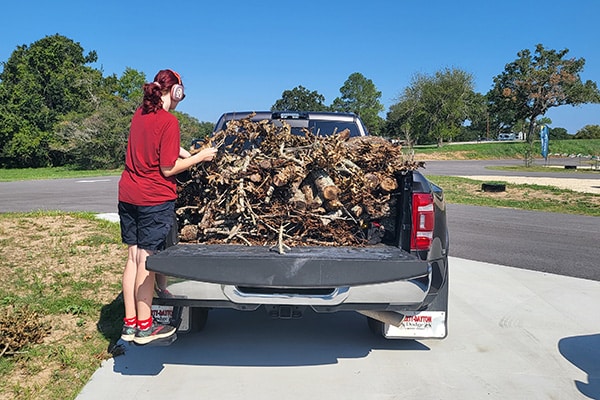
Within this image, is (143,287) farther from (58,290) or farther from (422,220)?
(58,290)

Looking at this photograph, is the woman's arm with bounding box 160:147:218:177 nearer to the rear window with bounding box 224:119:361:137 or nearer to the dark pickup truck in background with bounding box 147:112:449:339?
the dark pickup truck in background with bounding box 147:112:449:339

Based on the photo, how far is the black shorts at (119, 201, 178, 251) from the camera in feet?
10.6

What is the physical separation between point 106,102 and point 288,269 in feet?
139

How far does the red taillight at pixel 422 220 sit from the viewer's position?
126 inches

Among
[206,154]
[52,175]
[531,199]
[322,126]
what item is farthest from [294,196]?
[52,175]

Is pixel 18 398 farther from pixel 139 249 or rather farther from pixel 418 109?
pixel 418 109

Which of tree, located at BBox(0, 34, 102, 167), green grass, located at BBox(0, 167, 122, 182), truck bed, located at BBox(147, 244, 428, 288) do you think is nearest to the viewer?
truck bed, located at BBox(147, 244, 428, 288)

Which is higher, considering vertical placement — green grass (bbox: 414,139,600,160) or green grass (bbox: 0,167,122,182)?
green grass (bbox: 414,139,600,160)

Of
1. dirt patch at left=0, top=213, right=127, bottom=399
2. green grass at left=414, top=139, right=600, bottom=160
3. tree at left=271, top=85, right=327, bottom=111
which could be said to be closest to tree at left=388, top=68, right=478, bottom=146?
green grass at left=414, top=139, right=600, bottom=160

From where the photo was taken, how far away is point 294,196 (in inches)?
139

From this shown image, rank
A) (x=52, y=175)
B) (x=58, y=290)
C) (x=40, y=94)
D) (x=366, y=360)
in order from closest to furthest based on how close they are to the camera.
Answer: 1. (x=366, y=360)
2. (x=58, y=290)
3. (x=52, y=175)
4. (x=40, y=94)

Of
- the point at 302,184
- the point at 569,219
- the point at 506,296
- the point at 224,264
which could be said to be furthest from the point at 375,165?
the point at 569,219

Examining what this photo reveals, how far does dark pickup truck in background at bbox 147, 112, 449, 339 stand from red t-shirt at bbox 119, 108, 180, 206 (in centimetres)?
39

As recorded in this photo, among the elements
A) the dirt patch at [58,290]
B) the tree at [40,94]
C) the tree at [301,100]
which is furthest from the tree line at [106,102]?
the dirt patch at [58,290]
